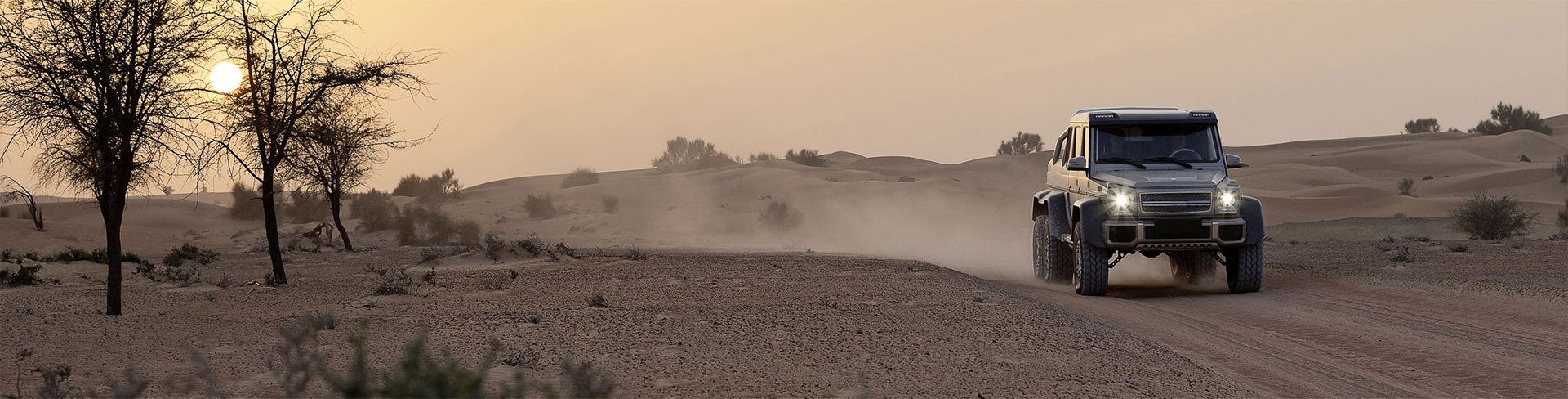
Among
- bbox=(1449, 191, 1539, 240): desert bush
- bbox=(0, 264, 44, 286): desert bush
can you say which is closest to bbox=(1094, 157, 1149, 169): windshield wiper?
bbox=(0, 264, 44, 286): desert bush

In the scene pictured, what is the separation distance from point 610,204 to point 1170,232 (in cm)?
5033

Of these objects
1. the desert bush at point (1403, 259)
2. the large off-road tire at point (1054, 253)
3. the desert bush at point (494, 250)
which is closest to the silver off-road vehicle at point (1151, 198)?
the large off-road tire at point (1054, 253)

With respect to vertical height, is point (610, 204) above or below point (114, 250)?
above

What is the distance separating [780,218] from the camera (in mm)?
50844

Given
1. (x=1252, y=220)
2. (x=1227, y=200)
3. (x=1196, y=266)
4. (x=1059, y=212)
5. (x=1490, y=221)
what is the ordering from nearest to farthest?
(x=1227, y=200)
(x=1252, y=220)
(x=1059, y=212)
(x=1196, y=266)
(x=1490, y=221)

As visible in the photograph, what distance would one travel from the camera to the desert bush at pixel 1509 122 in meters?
90.1

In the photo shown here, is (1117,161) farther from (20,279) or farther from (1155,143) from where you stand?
(20,279)

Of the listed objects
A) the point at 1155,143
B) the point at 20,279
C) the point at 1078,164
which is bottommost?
the point at 20,279

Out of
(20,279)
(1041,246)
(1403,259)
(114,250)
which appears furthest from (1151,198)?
(20,279)

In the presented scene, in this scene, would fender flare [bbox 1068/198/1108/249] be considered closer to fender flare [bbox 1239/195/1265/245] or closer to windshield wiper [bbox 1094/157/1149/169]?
windshield wiper [bbox 1094/157/1149/169]

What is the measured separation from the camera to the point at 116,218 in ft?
43.4

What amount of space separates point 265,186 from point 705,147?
77.8 metres

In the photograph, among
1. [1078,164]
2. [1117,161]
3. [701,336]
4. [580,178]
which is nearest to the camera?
[701,336]

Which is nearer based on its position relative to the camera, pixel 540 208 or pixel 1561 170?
pixel 1561 170
